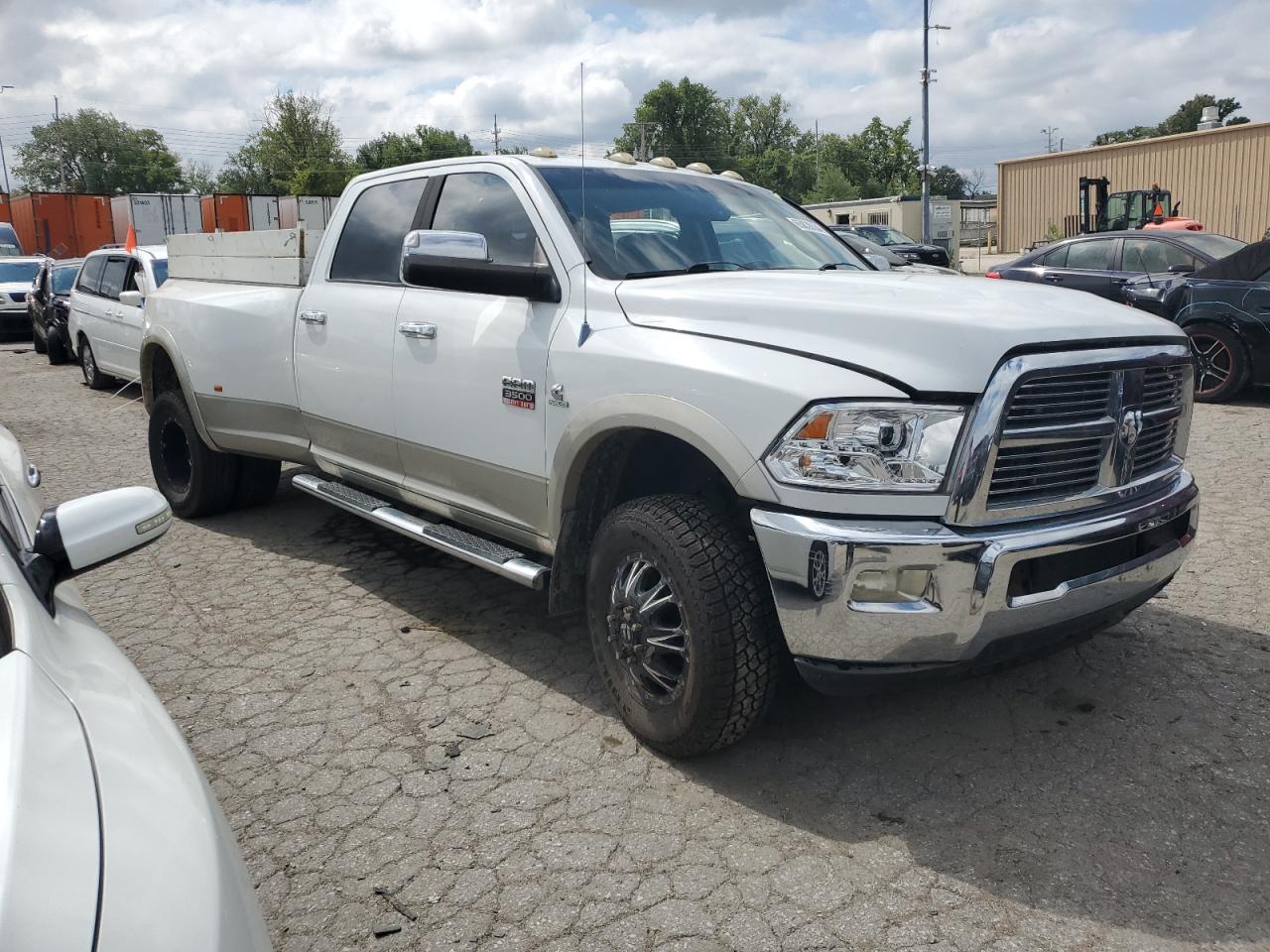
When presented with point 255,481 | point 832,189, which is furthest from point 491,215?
point 832,189

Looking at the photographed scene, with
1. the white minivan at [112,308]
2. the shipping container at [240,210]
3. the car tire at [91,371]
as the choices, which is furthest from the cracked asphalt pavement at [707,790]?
the shipping container at [240,210]

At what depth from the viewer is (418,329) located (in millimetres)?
4246

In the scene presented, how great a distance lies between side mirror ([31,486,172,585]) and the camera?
6.55 feet

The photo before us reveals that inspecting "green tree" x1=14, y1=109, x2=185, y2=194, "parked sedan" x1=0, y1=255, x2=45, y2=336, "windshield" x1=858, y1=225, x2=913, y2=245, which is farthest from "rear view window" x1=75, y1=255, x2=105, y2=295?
"green tree" x1=14, y1=109, x2=185, y2=194

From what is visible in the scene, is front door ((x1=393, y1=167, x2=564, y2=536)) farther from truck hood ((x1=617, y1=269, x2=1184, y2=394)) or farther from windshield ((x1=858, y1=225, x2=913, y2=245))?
windshield ((x1=858, y1=225, x2=913, y2=245))

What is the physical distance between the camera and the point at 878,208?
46.4m

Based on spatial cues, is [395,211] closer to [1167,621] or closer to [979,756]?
[979,756]

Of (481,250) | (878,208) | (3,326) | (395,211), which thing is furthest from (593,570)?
(878,208)

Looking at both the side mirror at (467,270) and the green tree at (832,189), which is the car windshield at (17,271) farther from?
the green tree at (832,189)

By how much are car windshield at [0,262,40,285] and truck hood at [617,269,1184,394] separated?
71.9 ft

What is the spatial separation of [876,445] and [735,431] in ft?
1.32

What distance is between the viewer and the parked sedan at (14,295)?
20.5 meters

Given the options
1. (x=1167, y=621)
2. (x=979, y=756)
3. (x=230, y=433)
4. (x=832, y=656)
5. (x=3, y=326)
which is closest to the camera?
(x=832, y=656)

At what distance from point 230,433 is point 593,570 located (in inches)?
123
